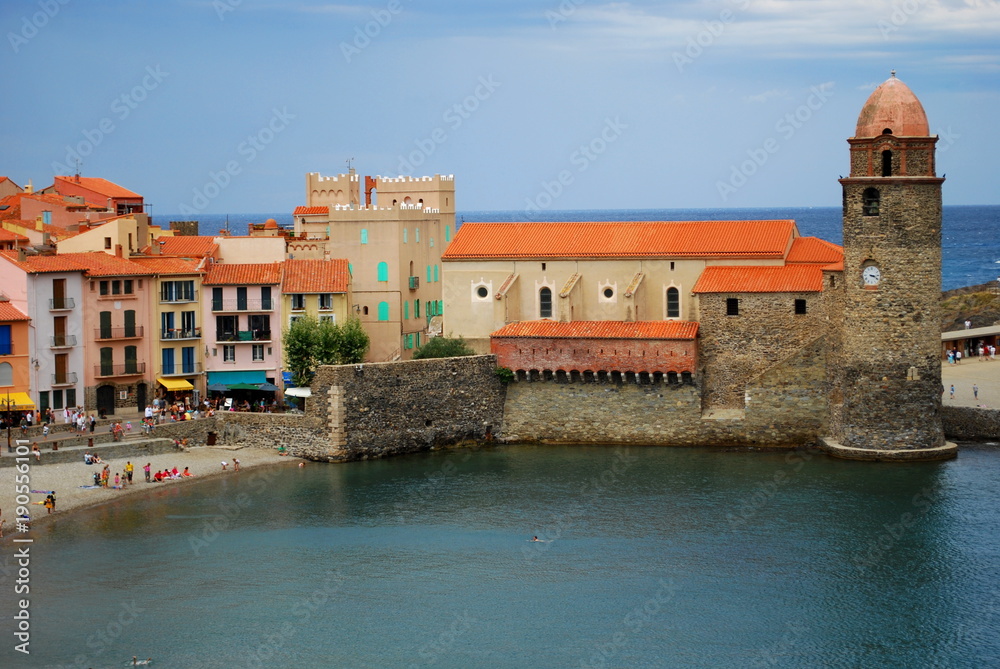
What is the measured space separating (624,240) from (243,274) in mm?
15760

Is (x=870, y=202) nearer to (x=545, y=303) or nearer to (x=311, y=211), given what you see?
(x=545, y=303)

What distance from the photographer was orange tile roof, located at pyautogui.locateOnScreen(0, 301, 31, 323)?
5566cm

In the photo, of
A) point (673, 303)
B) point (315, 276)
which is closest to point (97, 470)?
point (315, 276)

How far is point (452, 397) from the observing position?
58625 mm

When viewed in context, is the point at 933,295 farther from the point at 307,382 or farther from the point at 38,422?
the point at 38,422

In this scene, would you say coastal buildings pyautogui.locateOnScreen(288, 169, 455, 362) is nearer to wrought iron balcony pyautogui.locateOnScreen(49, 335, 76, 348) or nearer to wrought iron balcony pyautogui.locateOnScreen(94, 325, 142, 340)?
wrought iron balcony pyautogui.locateOnScreen(94, 325, 142, 340)

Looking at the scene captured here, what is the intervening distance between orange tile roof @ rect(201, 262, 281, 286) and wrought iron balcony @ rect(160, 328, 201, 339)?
1.98m

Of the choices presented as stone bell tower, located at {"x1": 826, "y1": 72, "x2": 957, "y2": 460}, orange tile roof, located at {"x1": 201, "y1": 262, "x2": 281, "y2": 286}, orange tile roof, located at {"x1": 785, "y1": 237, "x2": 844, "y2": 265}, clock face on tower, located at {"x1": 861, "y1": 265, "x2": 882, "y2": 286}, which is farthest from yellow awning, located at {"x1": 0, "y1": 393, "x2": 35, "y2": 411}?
clock face on tower, located at {"x1": 861, "y1": 265, "x2": 882, "y2": 286}

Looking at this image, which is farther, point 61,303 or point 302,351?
point 302,351

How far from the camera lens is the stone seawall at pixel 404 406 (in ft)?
184

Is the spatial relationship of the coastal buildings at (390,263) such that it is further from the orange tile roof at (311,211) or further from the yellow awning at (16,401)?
the yellow awning at (16,401)

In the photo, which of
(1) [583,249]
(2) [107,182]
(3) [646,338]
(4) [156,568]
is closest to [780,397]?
(3) [646,338]

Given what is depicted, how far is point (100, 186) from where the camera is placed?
92.3m

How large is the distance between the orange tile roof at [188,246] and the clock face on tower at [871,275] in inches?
1067
